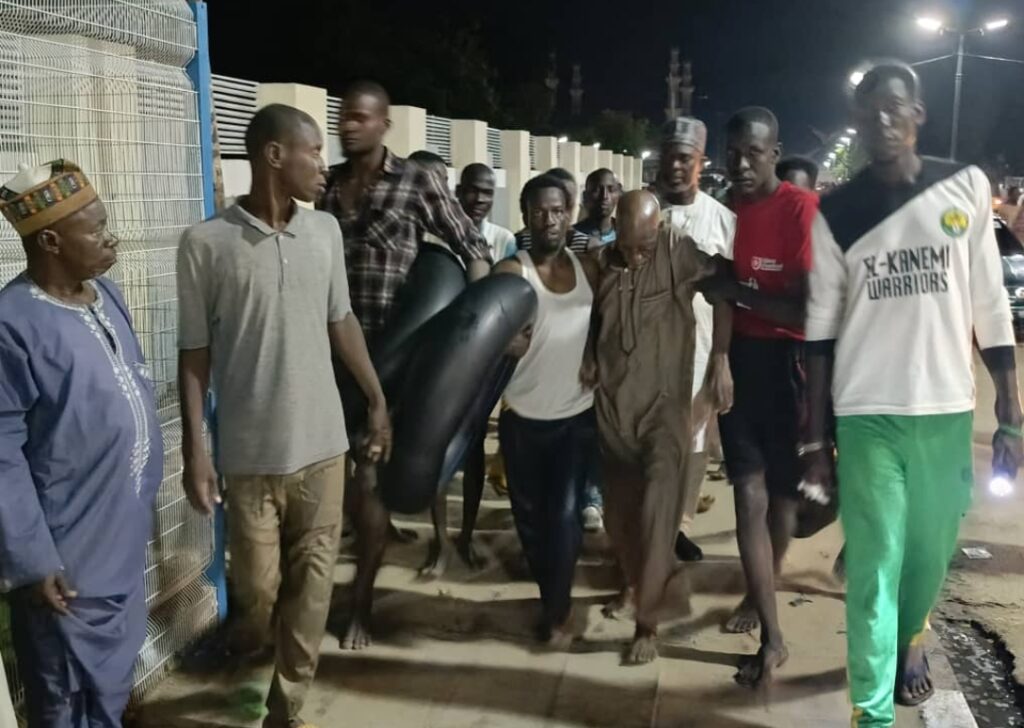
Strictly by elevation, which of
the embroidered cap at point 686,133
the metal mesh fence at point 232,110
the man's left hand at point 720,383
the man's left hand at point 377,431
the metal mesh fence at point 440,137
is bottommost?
the man's left hand at point 377,431

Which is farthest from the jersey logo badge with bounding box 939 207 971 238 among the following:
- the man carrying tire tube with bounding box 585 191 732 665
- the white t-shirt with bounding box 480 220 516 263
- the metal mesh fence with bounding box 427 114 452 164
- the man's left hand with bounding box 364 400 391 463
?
the metal mesh fence with bounding box 427 114 452 164

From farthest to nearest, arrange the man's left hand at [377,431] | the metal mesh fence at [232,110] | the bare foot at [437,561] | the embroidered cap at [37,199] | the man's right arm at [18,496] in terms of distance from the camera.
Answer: the metal mesh fence at [232,110]
the bare foot at [437,561]
the man's left hand at [377,431]
the embroidered cap at [37,199]
the man's right arm at [18,496]

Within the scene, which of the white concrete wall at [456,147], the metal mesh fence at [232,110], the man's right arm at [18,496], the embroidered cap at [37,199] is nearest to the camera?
the man's right arm at [18,496]

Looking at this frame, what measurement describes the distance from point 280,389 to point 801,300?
5.74ft

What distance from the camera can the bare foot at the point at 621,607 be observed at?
4281 millimetres

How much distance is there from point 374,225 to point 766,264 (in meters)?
1.44

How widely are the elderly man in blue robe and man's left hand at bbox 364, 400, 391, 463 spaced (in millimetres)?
828

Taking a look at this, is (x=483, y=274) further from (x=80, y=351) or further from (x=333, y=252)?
(x=80, y=351)

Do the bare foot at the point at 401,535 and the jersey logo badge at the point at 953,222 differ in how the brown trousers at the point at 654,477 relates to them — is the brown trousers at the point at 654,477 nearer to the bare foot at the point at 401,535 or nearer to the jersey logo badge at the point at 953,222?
the jersey logo badge at the point at 953,222

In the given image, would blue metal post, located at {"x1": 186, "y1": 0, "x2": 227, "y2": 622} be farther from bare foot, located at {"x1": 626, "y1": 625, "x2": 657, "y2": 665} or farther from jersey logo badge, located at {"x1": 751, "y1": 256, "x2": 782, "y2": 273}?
jersey logo badge, located at {"x1": 751, "y1": 256, "x2": 782, "y2": 273}

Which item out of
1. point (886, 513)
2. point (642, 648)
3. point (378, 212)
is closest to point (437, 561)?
point (642, 648)

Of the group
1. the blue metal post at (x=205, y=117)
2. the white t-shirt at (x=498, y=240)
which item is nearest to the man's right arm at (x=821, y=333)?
the blue metal post at (x=205, y=117)

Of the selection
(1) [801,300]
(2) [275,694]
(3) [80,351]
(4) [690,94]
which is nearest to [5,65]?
(3) [80,351]

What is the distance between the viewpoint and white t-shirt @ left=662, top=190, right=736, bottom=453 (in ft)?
13.4
